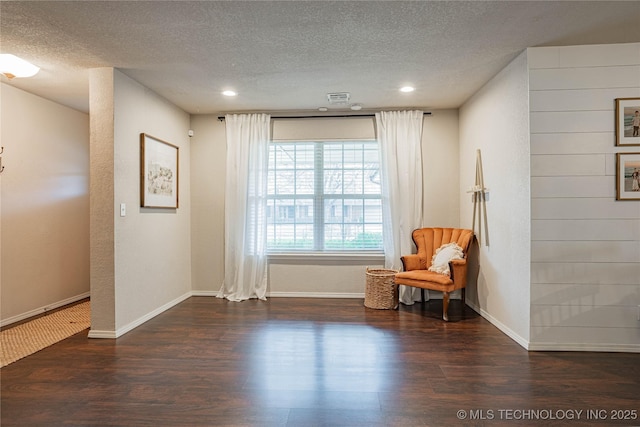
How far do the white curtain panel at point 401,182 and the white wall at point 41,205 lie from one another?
3953mm

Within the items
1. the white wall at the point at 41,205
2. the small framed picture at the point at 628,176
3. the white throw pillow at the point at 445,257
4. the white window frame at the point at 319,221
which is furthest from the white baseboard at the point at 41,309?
the small framed picture at the point at 628,176

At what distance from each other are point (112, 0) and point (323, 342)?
2.92 meters

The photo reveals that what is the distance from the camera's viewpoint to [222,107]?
444 centimetres

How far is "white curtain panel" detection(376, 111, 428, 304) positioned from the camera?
14.5 feet

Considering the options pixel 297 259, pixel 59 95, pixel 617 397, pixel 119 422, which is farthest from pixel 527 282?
pixel 59 95

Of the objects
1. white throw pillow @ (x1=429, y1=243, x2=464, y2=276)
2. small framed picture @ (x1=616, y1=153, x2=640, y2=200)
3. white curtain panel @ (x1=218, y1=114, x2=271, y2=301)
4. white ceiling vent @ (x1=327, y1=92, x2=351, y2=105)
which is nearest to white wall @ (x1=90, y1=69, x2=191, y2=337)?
white curtain panel @ (x1=218, y1=114, x2=271, y2=301)

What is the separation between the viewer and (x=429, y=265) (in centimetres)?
417

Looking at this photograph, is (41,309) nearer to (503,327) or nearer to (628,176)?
(503,327)

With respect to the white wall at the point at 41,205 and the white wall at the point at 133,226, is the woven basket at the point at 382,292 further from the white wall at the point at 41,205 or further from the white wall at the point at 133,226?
the white wall at the point at 41,205

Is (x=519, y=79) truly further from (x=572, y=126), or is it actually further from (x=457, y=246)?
(x=457, y=246)

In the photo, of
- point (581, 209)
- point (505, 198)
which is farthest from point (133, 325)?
point (581, 209)

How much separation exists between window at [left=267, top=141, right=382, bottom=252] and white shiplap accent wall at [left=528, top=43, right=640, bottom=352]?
83.5 inches

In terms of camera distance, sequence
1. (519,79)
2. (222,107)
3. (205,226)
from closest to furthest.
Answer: (519,79) < (222,107) < (205,226)

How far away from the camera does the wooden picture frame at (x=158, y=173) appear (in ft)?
11.8
